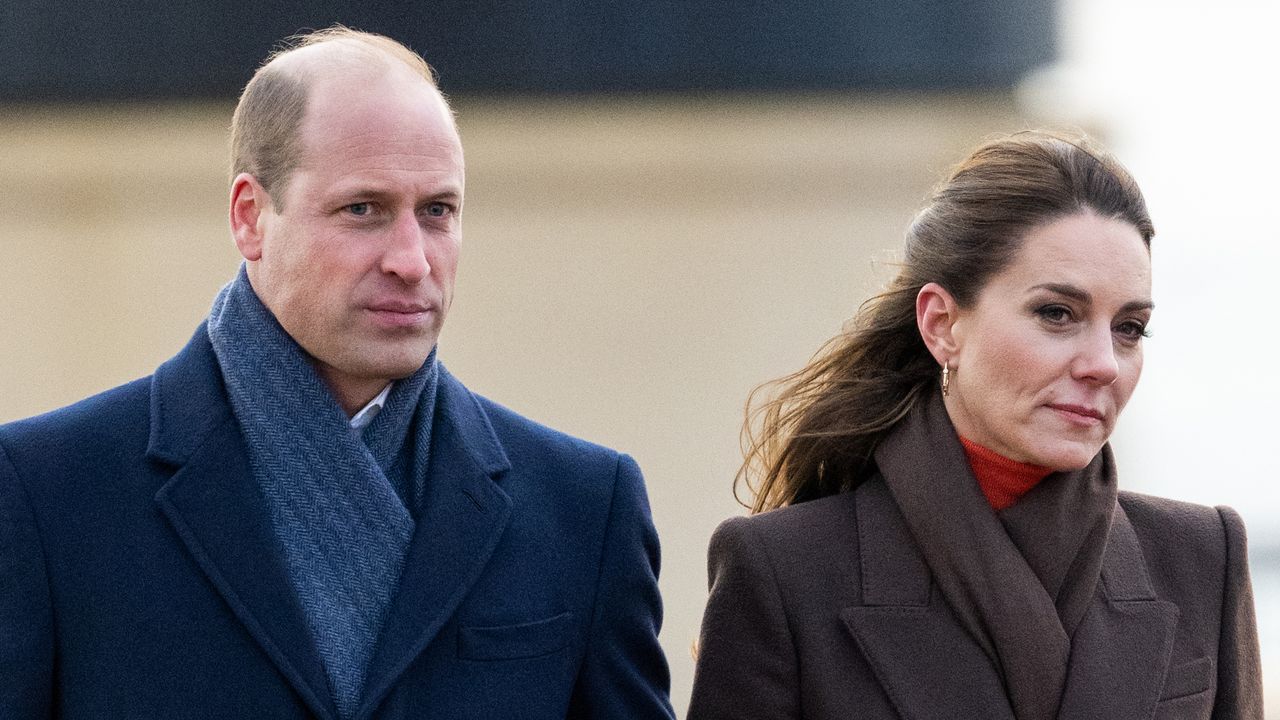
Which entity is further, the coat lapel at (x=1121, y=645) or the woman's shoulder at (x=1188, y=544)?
the woman's shoulder at (x=1188, y=544)

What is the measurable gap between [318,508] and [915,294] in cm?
128

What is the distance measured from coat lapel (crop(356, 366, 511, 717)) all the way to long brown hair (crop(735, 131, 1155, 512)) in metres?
0.62

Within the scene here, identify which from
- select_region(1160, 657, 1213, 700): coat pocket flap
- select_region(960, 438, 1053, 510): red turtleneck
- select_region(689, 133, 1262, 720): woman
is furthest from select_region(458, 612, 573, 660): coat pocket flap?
select_region(1160, 657, 1213, 700): coat pocket flap

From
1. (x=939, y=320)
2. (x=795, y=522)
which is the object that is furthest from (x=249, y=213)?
(x=939, y=320)

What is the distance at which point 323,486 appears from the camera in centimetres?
276

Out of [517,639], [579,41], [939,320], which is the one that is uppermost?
[579,41]

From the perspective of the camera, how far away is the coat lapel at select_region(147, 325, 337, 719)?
104 inches

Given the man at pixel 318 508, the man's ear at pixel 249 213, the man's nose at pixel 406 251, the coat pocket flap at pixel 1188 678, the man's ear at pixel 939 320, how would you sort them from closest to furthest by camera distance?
the man at pixel 318 508 < the man's nose at pixel 406 251 < the man's ear at pixel 249 213 < the coat pocket flap at pixel 1188 678 < the man's ear at pixel 939 320

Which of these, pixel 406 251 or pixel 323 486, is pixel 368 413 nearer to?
pixel 323 486

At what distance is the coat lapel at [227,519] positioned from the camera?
2650mm

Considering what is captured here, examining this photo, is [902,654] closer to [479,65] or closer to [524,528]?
[524,528]

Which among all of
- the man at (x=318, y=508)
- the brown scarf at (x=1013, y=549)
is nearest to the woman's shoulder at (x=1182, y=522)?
the brown scarf at (x=1013, y=549)

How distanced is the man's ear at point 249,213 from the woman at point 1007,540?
987 millimetres

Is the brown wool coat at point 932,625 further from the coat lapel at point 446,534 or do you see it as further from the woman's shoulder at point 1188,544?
the coat lapel at point 446,534
